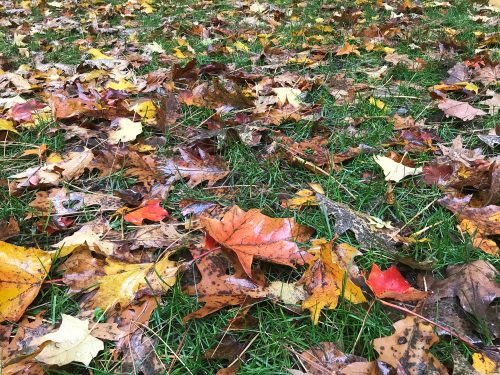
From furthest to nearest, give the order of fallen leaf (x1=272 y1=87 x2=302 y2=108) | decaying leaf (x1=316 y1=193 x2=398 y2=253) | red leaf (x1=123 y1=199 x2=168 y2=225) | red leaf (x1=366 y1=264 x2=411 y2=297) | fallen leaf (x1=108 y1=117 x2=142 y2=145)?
fallen leaf (x1=272 y1=87 x2=302 y2=108), fallen leaf (x1=108 y1=117 x2=142 y2=145), red leaf (x1=123 y1=199 x2=168 y2=225), decaying leaf (x1=316 y1=193 x2=398 y2=253), red leaf (x1=366 y1=264 x2=411 y2=297)

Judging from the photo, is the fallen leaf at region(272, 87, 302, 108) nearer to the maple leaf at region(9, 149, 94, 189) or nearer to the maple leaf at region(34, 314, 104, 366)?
the maple leaf at region(9, 149, 94, 189)

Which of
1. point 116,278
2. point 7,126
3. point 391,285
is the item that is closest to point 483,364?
point 391,285

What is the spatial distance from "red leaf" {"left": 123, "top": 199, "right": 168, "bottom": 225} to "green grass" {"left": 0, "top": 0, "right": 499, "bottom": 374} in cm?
6

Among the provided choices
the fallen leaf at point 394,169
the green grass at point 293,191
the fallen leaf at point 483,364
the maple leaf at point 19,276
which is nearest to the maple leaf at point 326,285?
the green grass at point 293,191

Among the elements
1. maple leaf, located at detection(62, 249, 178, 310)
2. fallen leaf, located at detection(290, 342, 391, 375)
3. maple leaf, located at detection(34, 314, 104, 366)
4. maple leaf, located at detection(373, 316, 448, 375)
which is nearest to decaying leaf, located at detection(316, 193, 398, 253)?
maple leaf, located at detection(373, 316, 448, 375)

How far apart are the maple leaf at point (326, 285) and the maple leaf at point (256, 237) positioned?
68mm

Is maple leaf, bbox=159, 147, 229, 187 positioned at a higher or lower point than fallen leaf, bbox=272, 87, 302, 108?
lower

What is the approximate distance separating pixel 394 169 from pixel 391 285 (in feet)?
1.98

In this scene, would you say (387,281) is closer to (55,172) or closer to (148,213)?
(148,213)

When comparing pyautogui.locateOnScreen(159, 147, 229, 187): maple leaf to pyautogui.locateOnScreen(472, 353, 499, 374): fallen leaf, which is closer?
pyautogui.locateOnScreen(472, 353, 499, 374): fallen leaf

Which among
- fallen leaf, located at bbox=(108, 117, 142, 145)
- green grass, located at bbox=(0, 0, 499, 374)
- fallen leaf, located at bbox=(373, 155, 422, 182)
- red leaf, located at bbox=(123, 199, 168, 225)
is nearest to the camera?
green grass, located at bbox=(0, 0, 499, 374)

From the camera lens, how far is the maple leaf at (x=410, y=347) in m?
0.93

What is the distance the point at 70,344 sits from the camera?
100 cm

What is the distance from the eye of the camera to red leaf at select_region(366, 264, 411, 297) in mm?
1141
